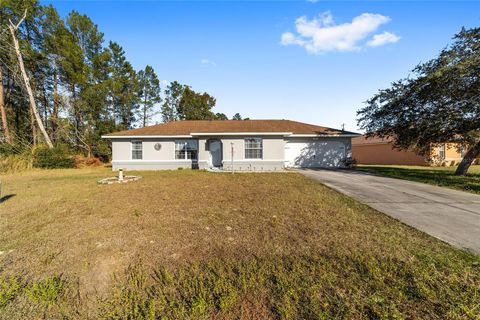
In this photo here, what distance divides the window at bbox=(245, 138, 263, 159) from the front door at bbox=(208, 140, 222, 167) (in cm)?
223

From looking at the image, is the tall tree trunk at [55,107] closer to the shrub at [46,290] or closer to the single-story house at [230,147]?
the single-story house at [230,147]

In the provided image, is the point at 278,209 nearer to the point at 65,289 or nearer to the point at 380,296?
the point at 380,296

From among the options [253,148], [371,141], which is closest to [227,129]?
[253,148]

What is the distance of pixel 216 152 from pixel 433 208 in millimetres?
12457

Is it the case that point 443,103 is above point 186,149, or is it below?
above

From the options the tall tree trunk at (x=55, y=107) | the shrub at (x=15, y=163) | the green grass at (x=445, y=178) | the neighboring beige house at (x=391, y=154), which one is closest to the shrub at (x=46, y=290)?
the green grass at (x=445, y=178)

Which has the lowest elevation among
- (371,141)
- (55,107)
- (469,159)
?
A: (469,159)

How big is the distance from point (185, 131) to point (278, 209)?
12.5 m

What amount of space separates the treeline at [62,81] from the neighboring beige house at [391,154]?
30.2 m

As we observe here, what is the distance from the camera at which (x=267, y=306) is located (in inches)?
82.3

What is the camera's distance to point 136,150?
1559cm

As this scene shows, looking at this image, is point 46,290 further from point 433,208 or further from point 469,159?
point 469,159

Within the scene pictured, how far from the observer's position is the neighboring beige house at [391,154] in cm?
2022

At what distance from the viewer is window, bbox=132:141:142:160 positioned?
51.0 ft
